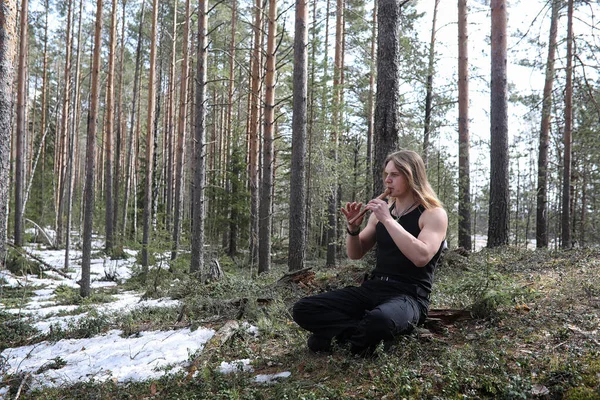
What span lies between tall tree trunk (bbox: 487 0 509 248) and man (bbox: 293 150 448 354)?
5653 mm

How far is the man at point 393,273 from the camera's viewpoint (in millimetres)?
2861

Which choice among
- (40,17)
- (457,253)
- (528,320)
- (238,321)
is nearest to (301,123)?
(457,253)

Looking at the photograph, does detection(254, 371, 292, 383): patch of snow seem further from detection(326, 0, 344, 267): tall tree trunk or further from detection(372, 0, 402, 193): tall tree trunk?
detection(326, 0, 344, 267): tall tree trunk

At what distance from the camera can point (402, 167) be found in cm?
319

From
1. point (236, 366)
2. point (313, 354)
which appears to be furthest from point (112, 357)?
point (313, 354)

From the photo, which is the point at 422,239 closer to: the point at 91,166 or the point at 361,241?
the point at 361,241

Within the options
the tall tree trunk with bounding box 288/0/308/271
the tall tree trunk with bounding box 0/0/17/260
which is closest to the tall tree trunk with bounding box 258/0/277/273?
the tall tree trunk with bounding box 288/0/308/271

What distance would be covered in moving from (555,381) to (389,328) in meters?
1.01

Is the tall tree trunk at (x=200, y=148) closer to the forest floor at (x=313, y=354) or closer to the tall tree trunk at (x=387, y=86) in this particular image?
the forest floor at (x=313, y=354)

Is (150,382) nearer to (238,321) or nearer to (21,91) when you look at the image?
(238,321)

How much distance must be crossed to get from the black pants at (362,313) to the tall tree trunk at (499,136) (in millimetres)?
5781

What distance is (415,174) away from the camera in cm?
323

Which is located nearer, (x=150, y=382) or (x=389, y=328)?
(x=389, y=328)

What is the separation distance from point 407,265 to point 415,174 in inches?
29.8
